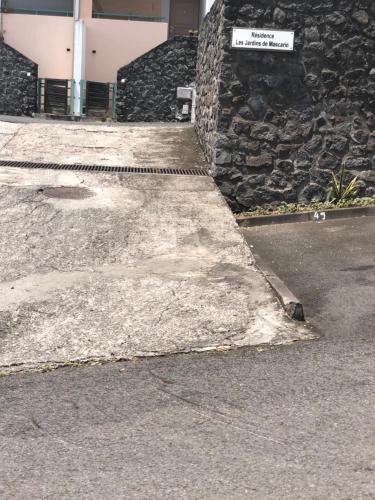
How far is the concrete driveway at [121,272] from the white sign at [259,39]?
1907mm

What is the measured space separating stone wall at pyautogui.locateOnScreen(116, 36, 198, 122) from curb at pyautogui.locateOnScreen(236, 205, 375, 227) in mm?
14136

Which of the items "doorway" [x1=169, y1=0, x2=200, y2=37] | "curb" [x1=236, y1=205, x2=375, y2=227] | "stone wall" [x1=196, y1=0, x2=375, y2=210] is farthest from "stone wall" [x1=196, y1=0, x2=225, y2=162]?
"doorway" [x1=169, y1=0, x2=200, y2=37]

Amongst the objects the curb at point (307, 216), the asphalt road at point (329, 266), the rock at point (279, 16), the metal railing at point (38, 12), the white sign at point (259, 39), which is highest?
the metal railing at point (38, 12)

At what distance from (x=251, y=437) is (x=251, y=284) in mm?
2549

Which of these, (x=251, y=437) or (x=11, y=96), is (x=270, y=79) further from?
(x=11, y=96)

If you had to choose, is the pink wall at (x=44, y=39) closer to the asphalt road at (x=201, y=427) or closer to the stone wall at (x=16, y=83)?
the stone wall at (x=16, y=83)

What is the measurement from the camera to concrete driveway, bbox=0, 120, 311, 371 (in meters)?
4.96

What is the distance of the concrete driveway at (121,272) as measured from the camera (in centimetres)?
496

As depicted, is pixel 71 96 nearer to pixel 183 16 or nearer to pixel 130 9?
pixel 130 9

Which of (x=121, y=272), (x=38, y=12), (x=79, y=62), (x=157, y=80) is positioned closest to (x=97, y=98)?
(x=79, y=62)

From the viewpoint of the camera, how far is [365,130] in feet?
29.1

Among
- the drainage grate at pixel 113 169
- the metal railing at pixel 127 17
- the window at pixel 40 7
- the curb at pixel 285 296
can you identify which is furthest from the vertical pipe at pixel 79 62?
the curb at pixel 285 296

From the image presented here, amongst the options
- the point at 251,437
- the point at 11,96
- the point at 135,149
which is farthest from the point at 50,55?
the point at 251,437

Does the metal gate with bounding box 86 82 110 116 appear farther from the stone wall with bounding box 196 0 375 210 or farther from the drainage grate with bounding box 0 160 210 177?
the stone wall with bounding box 196 0 375 210
